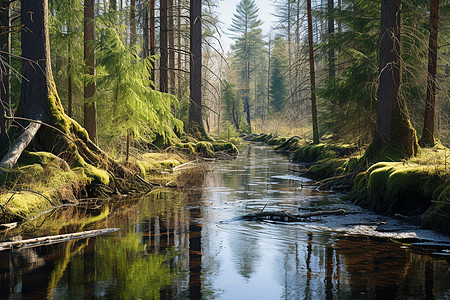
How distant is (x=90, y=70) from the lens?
15070 mm

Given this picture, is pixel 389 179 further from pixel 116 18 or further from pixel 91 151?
pixel 116 18

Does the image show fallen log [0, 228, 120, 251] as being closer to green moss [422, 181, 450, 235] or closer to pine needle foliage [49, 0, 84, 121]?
green moss [422, 181, 450, 235]

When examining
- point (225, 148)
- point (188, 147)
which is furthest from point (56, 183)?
point (225, 148)

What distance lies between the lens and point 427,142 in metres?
13.5

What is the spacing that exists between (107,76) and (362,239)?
30.0 feet

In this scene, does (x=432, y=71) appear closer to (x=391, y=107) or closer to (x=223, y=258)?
(x=391, y=107)

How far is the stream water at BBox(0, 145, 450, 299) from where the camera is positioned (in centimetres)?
542

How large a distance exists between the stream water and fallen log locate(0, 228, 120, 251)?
0.18m

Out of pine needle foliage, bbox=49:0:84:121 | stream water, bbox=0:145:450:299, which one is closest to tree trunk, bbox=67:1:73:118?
pine needle foliage, bbox=49:0:84:121

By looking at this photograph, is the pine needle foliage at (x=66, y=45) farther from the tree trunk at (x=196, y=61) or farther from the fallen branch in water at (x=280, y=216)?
the tree trunk at (x=196, y=61)

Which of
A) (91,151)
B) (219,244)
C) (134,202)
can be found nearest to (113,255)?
(219,244)

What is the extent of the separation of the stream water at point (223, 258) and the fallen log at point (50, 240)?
0.18 metres

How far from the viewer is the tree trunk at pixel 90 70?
48.2 feet

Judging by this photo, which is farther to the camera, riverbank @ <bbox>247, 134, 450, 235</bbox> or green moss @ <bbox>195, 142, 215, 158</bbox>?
green moss @ <bbox>195, 142, 215, 158</bbox>
